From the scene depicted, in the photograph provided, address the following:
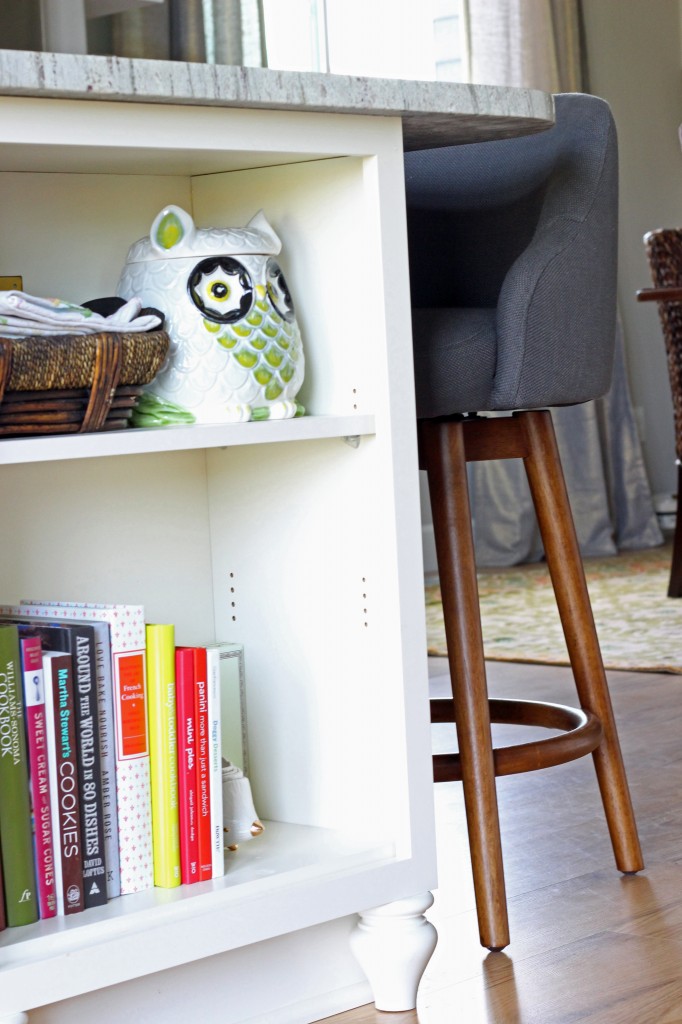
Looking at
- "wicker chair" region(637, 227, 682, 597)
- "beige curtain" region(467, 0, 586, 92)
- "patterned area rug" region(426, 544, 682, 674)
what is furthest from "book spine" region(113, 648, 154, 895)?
"beige curtain" region(467, 0, 586, 92)

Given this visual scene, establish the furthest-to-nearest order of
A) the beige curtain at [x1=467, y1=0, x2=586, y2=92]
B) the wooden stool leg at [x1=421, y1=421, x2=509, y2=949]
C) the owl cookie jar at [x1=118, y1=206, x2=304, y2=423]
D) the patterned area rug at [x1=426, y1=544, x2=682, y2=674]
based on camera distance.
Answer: the beige curtain at [x1=467, y1=0, x2=586, y2=92], the patterned area rug at [x1=426, y1=544, x2=682, y2=674], the wooden stool leg at [x1=421, y1=421, x2=509, y2=949], the owl cookie jar at [x1=118, y1=206, x2=304, y2=423]

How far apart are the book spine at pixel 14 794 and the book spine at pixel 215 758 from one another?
16cm

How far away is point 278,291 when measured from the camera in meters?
1.20

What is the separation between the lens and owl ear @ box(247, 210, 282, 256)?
3.94 ft

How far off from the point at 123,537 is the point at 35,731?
12.9 inches

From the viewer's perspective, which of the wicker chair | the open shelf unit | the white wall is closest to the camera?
the open shelf unit

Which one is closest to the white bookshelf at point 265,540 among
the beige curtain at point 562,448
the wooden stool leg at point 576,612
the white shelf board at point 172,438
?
the white shelf board at point 172,438

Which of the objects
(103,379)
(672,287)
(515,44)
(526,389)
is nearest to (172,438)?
(103,379)

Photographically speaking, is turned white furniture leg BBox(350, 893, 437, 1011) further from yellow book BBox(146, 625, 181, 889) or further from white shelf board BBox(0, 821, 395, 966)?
yellow book BBox(146, 625, 181, 889)

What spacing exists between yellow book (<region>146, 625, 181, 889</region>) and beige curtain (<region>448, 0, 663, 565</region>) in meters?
3.21

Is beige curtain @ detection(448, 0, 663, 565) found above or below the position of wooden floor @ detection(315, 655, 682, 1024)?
above

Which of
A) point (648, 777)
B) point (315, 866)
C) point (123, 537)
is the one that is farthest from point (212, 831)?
point (648, 777)

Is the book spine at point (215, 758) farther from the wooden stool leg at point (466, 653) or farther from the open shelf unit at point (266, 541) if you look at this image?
the wooden stool leg at point (466, 653)

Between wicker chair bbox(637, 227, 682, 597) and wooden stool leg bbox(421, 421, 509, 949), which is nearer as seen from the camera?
wooden stool leg bbox(421, 421, 509, 949)
